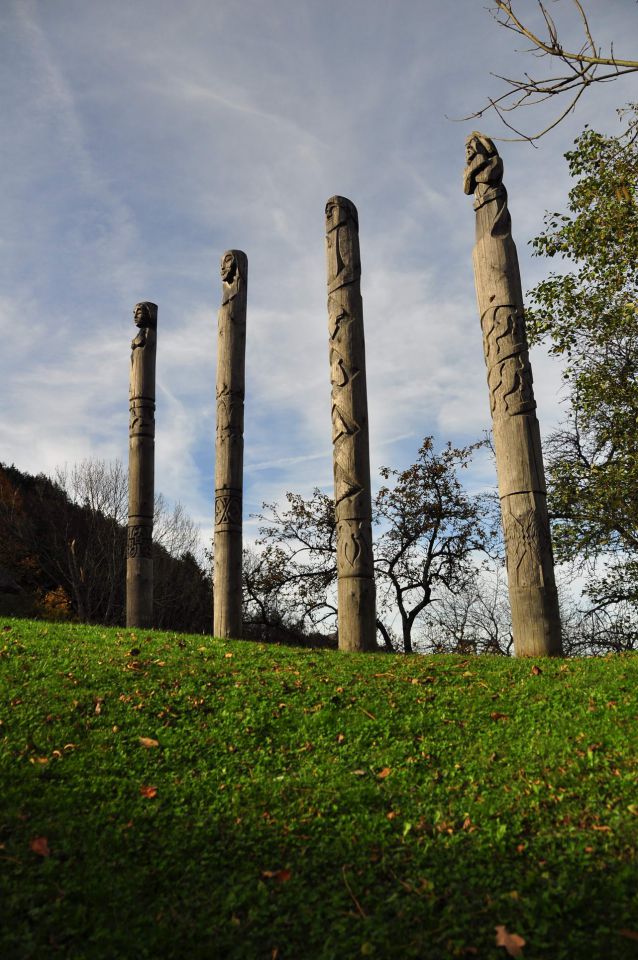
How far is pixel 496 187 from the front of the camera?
10.5 meters

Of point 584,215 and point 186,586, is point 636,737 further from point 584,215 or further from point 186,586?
point 186,586

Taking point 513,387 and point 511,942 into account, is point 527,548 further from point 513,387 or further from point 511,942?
point 511,942

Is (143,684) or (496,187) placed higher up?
(496,187)

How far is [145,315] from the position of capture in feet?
56.4

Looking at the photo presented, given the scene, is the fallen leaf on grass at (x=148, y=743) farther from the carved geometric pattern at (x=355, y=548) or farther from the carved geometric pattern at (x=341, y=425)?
the carved geometric pattern at (x=341, y=425)

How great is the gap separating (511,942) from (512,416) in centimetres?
689

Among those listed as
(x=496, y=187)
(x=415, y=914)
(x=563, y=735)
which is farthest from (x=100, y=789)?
(x=496, y=187)

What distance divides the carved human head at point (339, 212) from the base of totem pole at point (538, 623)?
24.6ft

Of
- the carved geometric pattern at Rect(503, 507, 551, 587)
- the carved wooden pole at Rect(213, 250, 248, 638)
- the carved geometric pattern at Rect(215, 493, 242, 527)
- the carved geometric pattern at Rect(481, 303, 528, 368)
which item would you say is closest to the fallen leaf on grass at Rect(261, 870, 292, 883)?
the carved geometric pattern at Rect(503, 507, 551, 587)

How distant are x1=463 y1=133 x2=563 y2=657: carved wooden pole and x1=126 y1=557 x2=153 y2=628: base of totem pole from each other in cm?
920

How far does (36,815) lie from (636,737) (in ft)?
15.8

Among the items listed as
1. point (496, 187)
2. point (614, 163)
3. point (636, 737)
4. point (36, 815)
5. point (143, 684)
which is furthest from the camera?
point (614, 163)

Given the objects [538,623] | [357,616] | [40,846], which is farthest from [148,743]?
[538,623]

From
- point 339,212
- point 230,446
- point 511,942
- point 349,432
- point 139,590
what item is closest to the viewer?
point 511,942
